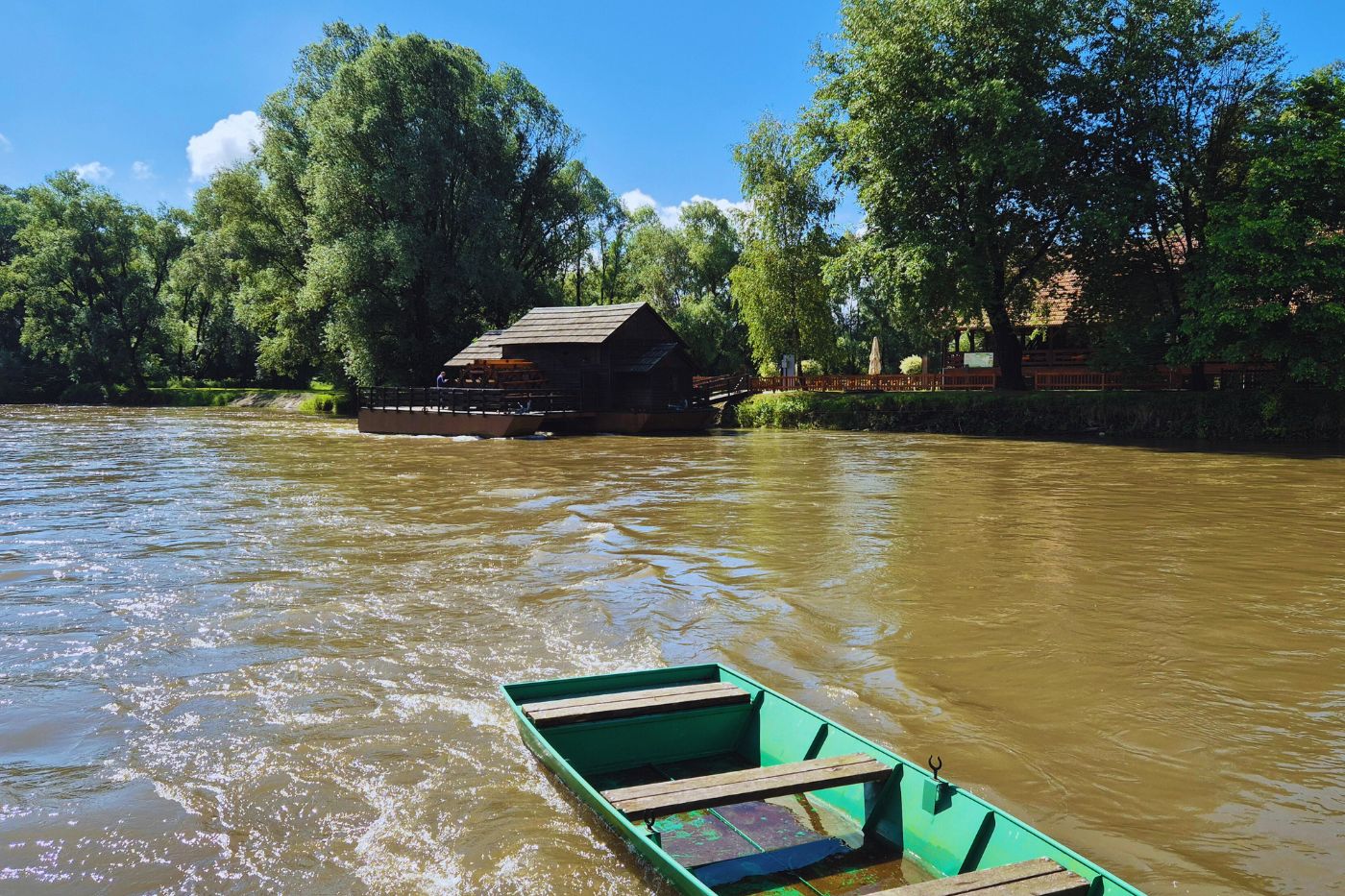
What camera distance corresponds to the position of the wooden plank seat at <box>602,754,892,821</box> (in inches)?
166

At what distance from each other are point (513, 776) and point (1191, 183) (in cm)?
3268

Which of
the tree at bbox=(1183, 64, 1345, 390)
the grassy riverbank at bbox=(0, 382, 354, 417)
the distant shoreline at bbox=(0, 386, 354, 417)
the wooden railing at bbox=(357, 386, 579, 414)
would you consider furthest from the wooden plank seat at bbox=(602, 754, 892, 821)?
the grassy riverbank at bbox=(0, 382, 354, 417)

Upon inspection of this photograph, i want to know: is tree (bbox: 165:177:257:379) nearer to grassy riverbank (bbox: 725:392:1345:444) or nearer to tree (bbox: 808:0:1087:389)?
grassy riverbank (bbox: 725:392:1345:444)

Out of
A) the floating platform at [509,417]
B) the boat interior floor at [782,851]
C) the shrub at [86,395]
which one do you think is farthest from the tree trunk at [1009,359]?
the shrub at [86,395]

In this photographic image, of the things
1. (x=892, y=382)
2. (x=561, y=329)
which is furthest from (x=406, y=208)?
(x=892, y=382)

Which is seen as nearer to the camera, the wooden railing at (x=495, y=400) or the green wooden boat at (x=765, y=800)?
the green wooden boat at (x=765, y=800)

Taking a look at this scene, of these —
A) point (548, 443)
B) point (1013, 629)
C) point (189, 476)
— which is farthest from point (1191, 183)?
point (189, 476)

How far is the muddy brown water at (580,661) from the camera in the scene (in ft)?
15.3

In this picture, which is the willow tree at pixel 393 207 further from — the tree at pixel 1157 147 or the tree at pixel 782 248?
the tree at pixel 1157 147

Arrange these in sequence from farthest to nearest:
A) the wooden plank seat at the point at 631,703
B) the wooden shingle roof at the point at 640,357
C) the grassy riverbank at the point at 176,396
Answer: the grassy riverbank at the point at 176,396, the wooden shingle roof at the point at 640,357, the wooden plank seat at the point at 631,703

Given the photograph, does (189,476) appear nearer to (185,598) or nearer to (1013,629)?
(185,598)

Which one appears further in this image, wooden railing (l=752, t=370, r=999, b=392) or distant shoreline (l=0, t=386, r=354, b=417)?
distant shoreline (l=0, t=386, r=354, b=417)

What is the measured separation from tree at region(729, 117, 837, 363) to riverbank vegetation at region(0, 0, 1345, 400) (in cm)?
15

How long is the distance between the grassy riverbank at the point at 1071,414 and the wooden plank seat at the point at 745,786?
29716 mm
